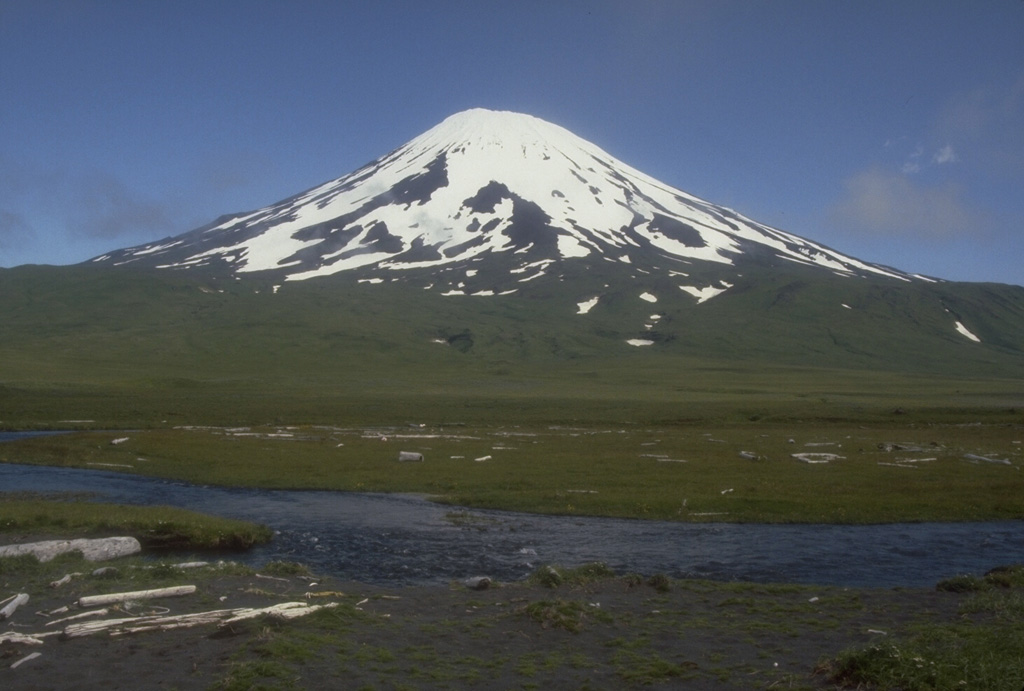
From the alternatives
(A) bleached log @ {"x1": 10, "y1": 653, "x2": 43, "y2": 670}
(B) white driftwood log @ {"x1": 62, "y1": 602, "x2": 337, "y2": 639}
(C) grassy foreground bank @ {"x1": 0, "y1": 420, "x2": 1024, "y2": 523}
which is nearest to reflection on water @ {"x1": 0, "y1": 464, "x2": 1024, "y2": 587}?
(C) grassy foreground bank @ {"x1": 0, "y1": 420, "x2": 1024, "y2": 523}

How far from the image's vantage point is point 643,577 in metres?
22.8

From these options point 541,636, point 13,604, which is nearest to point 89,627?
point 13,604

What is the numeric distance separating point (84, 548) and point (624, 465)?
92.1ft

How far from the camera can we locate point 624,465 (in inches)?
1758

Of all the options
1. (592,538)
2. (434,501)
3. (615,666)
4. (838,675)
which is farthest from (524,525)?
(838,675)

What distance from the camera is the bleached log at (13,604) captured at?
16.9m

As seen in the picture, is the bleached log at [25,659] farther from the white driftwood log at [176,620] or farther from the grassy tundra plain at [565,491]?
the white driftwood log at [176,620]

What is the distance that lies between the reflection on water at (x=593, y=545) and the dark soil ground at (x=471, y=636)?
8.81ft

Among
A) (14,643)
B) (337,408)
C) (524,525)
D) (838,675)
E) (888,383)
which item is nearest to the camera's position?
(838,675)

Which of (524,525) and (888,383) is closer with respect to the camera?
(524,525)

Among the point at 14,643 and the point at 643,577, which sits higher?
the point at 14,643

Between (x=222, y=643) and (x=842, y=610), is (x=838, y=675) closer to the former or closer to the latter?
(x=842, y=610)

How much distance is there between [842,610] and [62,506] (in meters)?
28.4

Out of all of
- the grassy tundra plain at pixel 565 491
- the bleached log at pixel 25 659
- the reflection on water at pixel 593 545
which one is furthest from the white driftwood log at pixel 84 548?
the bleached log at pixel 25 659
